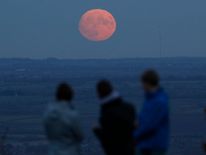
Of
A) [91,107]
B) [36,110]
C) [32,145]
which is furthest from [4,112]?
[32,145]

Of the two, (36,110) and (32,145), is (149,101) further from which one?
(36,110)

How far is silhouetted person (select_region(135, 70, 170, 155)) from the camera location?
24.6 ft

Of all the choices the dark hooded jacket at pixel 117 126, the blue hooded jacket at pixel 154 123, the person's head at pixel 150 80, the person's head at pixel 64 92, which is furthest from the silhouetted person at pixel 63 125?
the person's head at pixel 150 80

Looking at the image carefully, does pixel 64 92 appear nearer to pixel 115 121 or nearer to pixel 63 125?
pixel 63 125

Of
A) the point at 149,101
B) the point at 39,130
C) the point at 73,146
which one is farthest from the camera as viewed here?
the point at 39,130

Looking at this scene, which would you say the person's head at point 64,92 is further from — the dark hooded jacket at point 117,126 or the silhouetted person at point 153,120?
the silhouetted person at point 153,120

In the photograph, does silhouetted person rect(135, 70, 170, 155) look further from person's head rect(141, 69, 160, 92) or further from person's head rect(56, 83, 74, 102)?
person's head rect(56, 83, 74, 102)

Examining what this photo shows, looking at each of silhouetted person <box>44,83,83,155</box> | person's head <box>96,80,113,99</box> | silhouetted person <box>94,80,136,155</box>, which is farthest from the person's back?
silhouetted person <box>44,83,83,155</box>

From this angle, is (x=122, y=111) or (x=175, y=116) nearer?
(x=122, y=111)

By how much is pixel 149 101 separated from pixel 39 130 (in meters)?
30.2

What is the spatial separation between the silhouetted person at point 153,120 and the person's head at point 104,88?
346mm

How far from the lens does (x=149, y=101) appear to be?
7.55 meters

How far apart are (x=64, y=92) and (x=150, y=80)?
0.91 metres

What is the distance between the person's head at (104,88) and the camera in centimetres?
766
